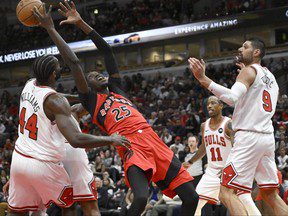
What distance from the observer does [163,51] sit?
88.8 ft

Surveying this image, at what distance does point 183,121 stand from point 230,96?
493 inches

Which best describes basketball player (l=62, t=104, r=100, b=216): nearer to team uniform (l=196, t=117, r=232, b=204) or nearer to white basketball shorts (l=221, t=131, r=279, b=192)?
white basketball shorts (l=221, t=131, r=279, b=192)

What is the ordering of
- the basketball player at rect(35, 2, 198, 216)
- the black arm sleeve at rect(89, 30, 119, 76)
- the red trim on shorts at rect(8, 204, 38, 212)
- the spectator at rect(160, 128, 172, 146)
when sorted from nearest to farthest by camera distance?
the red trim on shorts at rect(8, 204, 38, 212) < the basketball player at rect(35, 2, 198, 216) < the black arm sleeve at rect(89, 30, 119, 76) < the spectator at rect(160, 128, 172, 146)

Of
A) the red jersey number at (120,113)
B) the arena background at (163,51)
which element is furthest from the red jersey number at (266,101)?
the arena background at (163,51)

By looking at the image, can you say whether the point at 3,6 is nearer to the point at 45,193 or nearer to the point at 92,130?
the point at 92,130

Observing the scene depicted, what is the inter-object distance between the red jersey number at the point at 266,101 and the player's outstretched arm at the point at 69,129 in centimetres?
169

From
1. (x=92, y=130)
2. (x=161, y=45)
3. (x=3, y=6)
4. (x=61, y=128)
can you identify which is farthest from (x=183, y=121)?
(x=3, y=6)

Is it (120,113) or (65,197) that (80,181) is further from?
(120,113)

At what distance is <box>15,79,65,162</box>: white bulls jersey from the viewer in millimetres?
4758

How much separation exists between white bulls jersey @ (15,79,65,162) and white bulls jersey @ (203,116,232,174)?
348 cm

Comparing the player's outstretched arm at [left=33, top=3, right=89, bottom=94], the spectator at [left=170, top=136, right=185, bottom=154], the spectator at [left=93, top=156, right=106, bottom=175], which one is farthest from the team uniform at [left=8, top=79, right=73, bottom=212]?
the spectator at [left=170, top=136, right=185, bottom=154]

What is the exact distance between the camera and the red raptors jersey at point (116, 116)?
530cm

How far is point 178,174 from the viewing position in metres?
5.28

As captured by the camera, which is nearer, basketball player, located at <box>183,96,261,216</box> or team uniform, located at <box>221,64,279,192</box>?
team uniform, located at <box>221,64,279,192</box>
